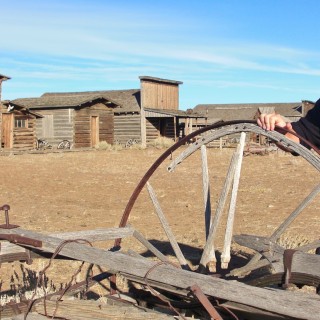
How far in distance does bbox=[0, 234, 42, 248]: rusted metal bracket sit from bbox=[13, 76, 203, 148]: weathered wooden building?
34.6 m

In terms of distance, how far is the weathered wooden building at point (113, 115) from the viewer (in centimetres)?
3925

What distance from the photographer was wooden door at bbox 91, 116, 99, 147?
40594 millimetres

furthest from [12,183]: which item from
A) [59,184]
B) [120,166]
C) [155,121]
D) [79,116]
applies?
[155,121]

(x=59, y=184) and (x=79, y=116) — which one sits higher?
(x=79, y=116)

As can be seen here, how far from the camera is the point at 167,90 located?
4725 cm

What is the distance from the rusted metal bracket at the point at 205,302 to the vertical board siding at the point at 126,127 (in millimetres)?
40626

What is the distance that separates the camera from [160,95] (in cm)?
4634

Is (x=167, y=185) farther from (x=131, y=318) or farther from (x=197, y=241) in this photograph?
(x=131, y=318)

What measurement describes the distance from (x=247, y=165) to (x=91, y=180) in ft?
21.8

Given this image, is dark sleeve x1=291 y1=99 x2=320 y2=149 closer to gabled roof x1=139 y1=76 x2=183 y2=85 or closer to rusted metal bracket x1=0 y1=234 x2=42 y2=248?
rusted metal bracket x1=0 y1=234 x2=42 y2=248

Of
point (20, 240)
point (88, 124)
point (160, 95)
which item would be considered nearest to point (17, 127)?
point (88, 124)

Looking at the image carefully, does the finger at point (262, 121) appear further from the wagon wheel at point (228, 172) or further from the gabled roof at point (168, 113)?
the gabled roof at point (168, 113)

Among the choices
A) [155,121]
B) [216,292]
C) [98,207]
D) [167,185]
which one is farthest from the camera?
[155,121]

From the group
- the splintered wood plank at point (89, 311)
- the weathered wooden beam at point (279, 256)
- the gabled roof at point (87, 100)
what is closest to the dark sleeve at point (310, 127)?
the weathered wooden beam at point (279, 256)
